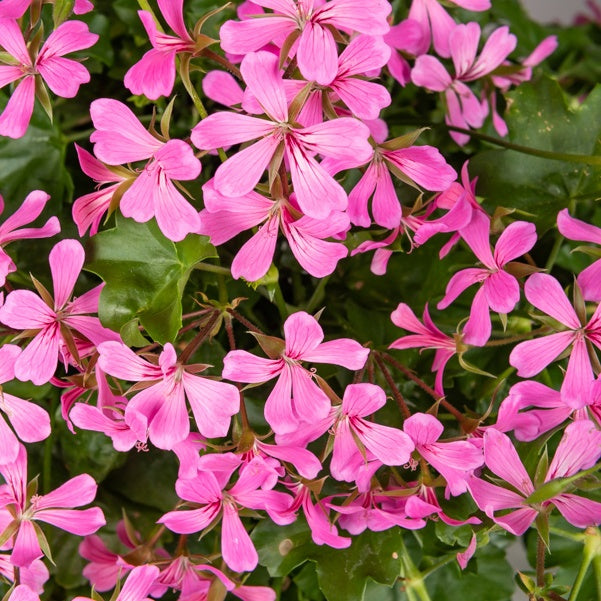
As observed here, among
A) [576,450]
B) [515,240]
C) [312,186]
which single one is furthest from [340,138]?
[576,450]

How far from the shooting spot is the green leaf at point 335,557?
0.57 meters

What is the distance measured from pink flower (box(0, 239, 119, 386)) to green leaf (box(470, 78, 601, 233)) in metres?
0.29

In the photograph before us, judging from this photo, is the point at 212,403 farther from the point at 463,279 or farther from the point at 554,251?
the point at 554,251

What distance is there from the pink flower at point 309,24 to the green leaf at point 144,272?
12 centimetres

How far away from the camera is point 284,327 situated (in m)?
0.44

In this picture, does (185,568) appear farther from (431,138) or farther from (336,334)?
(431,138)

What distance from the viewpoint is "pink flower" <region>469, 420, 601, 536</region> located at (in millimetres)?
476

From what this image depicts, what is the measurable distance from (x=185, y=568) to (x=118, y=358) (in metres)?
0.18

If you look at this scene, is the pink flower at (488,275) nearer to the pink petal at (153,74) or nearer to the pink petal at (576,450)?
the pink petal at (576,450)

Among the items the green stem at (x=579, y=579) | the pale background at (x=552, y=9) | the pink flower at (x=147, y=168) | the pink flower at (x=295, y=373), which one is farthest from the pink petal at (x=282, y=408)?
the pale background at (x=552, y=9)

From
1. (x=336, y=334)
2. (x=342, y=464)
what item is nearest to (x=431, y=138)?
(x=336, y=334)

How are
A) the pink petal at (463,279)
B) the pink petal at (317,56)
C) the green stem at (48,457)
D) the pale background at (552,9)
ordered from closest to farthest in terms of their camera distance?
the pink petal at (317,56) → the pink petal at (463,279) → the green stem at (48,457) → the pale background at (552,9)

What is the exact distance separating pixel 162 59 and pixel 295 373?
191 millimetres

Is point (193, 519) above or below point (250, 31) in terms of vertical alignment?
below
